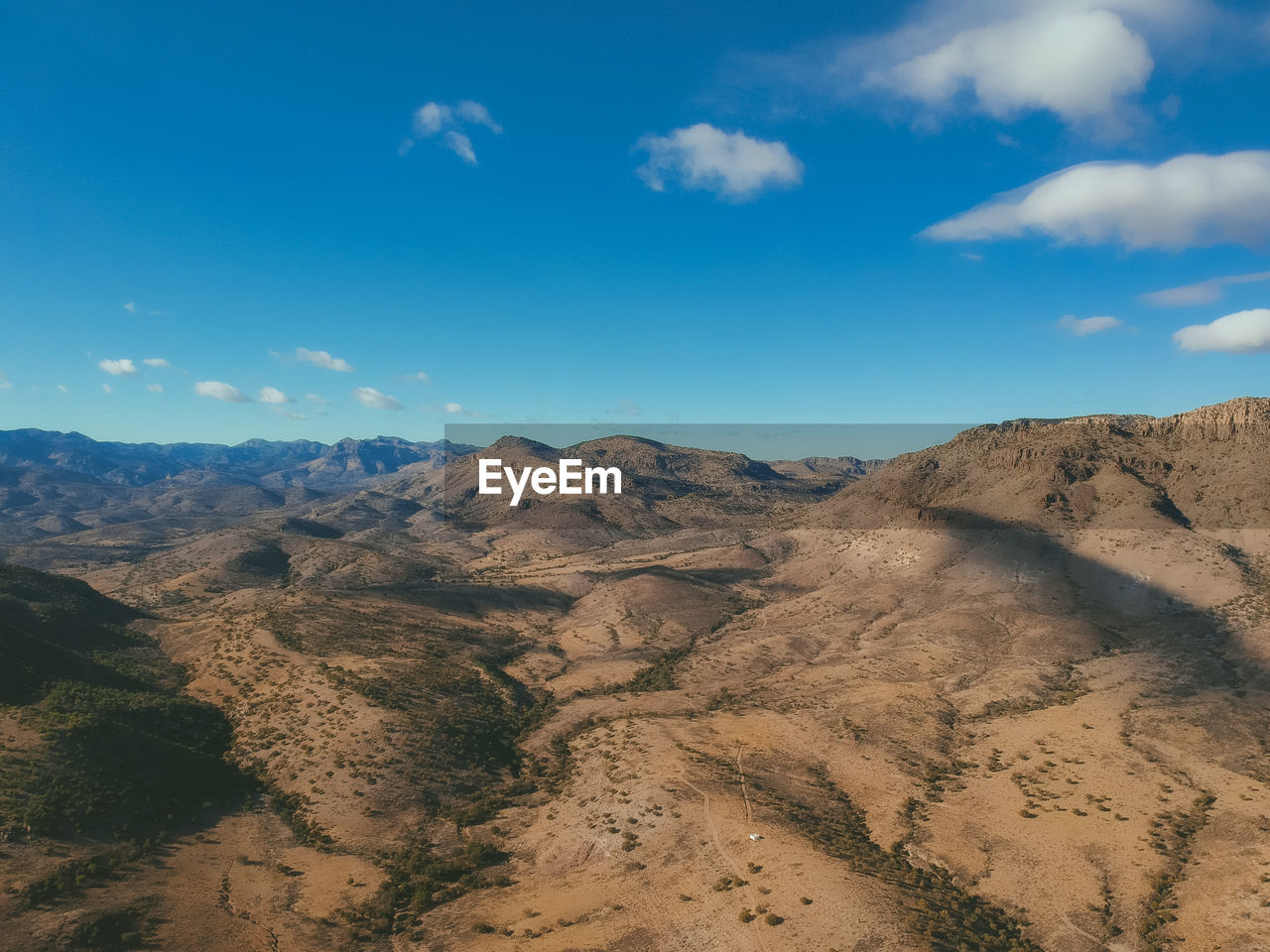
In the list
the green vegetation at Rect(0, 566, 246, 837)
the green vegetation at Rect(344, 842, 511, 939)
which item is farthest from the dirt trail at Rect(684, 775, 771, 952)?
the green vegetation at Rect(0, 566, 246, 837)


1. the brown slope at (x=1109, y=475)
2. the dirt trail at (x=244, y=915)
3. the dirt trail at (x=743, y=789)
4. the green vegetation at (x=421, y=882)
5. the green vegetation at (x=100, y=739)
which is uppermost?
the brown slope at (x=1109, y=475)

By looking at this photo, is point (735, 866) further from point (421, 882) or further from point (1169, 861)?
point (1169, 861)

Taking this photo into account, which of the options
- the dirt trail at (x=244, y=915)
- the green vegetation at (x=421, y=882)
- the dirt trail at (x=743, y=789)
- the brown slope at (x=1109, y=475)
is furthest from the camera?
the brown slope at (x=1109, y=475)

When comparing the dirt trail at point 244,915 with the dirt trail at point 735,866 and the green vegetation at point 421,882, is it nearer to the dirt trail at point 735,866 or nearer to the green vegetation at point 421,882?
the green vegetation at point 421,882

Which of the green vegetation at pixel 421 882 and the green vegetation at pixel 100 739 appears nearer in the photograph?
the green vegetation at pixel 421 882

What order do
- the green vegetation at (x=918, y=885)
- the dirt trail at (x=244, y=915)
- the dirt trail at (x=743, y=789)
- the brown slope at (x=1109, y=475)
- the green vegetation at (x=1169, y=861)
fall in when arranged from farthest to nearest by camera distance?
the brown slope at (x=1109, y=475) < the dirt trail at (x=743, y=789) < the green vegetation at (x=1169, y=861) < the dirt trail at (x=244, y=915) < the green vegetation at (x=918, y=885)

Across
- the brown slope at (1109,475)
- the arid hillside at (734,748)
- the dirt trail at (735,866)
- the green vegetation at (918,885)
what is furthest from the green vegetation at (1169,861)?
the brown slope at (1109,475)

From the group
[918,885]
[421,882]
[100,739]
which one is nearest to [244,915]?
[421,882]

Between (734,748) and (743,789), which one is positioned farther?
(734,748)
